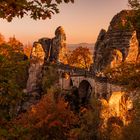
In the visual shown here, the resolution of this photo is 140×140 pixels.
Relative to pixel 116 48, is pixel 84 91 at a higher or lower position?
lower

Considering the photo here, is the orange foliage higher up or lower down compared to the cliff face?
lower down

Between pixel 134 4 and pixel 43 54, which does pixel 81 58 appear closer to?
pixel 43 54

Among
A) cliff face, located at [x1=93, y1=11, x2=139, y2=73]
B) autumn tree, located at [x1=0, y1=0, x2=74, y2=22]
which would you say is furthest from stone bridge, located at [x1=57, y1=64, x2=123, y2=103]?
autumn tree, located at [x1=0, y1=0, x2=74, y2=22]

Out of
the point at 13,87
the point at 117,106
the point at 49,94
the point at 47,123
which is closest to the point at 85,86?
the point at 49,94

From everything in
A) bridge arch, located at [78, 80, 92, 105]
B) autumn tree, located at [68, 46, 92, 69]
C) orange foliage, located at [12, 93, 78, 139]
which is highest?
autumn tree, located at [68, 46, 92, 69]

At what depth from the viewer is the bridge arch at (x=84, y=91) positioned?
55469 mm

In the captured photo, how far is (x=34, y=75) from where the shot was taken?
6059 centimetres

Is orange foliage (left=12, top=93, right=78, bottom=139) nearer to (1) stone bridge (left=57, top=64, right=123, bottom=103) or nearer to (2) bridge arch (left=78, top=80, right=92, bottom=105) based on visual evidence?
(1) stone bridge (left=57, top=64, right=123, bottom=103)

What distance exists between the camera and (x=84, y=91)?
189ft

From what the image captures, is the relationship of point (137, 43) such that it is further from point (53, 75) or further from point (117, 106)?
point (117, 106)

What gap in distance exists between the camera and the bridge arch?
55469 millimetres

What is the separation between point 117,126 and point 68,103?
1632 cm

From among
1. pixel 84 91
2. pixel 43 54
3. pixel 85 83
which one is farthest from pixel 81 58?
pixel 84 91

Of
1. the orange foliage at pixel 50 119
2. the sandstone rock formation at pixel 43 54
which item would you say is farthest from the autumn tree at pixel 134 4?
the sandstone rock formation at pixel 43 54
